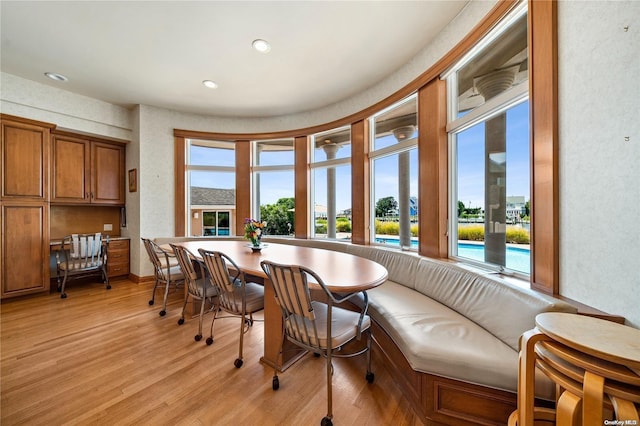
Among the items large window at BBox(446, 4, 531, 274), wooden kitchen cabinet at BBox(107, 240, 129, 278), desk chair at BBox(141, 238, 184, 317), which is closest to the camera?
large window at BBox(446, 4, 531, 274)

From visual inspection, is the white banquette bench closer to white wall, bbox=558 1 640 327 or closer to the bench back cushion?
the bench back cushion

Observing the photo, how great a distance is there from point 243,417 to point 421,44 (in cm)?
371

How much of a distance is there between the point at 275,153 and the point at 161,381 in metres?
3.93

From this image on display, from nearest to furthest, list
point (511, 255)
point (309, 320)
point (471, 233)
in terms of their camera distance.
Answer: point (309, 320) < point (511, 255) < point (471, 233)

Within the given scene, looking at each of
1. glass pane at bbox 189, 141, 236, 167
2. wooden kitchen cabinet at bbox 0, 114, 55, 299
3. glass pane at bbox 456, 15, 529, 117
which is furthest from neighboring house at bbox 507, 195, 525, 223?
wooden kitchen cabinet at bbox 0, 114, 55, 299

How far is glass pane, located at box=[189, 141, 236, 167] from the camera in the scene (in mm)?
4715

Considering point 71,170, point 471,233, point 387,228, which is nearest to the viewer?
point 471,233

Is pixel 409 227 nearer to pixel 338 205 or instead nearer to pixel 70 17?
pixel 338 205

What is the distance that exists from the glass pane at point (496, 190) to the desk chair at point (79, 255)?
202 inches

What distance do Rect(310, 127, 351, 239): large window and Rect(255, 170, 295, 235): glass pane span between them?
0.54 meters

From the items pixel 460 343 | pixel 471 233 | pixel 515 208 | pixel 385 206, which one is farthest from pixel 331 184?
pixel 460 343

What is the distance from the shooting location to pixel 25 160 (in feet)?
10.9

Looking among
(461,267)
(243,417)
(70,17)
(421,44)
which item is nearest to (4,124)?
(70,17)

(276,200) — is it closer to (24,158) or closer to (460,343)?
(24,158)
